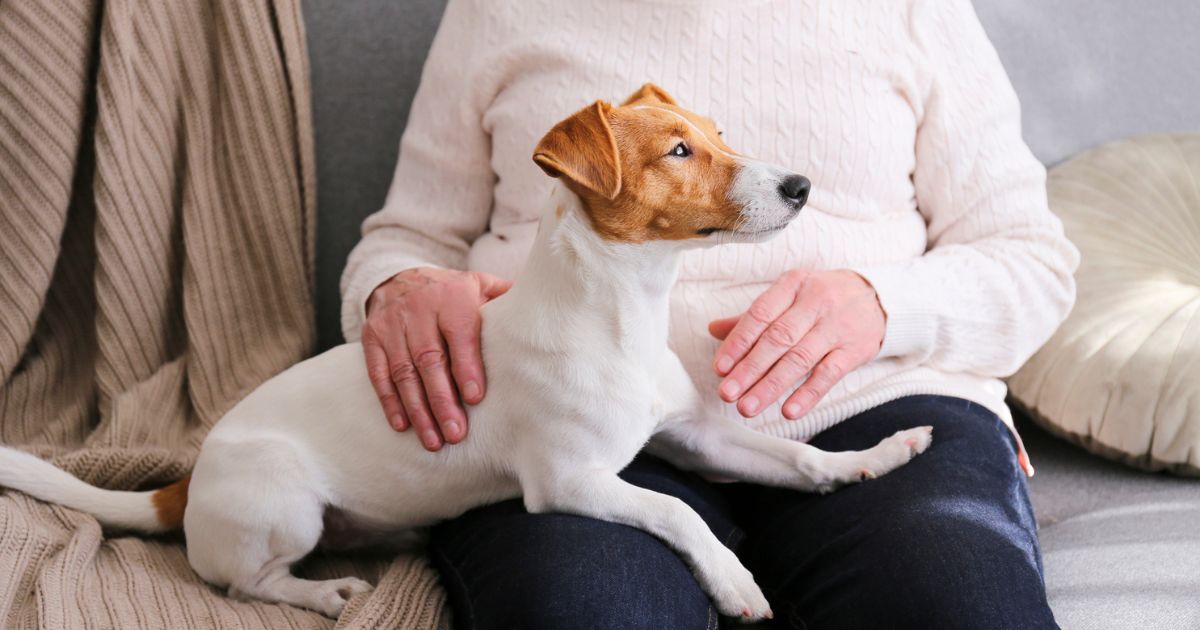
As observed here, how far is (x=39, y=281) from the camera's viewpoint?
4.55ft

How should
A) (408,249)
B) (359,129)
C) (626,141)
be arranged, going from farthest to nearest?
(359,129)
(408,249)
(626,141)

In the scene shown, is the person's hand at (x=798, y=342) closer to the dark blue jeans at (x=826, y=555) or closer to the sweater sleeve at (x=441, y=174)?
the dark blue jeans at (x=826, y=555)

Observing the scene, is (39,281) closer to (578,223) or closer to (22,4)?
(22,4)

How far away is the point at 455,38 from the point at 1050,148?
39.8 inches

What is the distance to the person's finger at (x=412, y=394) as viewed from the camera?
1058mm

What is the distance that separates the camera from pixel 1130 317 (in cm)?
133

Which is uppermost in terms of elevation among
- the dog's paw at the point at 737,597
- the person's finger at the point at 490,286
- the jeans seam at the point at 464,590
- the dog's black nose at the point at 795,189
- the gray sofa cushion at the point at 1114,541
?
the dog's black nose at the point at 795,189

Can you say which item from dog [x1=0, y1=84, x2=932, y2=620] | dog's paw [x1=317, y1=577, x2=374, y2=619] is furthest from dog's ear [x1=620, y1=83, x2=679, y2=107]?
dog's paw [x1=317, y1=577, x2=374, y2=619]

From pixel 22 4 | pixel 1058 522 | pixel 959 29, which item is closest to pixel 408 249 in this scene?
pixel 22 4

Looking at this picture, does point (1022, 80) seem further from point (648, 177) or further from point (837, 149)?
point (648, 177)

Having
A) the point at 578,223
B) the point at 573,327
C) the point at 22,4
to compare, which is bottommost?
the point at 573,327

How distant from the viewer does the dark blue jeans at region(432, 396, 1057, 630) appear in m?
0.88

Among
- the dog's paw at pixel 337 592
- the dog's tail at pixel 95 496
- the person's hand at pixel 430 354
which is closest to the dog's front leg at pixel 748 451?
the person's hand at pixel 430 354

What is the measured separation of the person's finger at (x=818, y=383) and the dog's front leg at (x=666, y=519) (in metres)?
0.20
